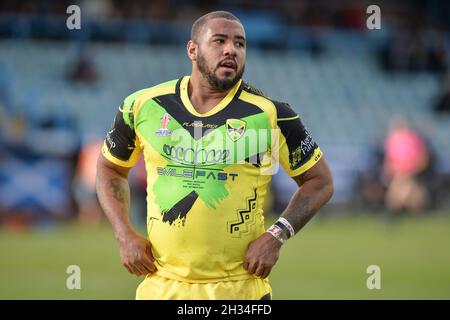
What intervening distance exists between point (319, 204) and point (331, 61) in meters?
23.0

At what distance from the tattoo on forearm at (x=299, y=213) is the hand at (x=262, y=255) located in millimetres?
223

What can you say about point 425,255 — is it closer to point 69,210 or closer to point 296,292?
point 296,292

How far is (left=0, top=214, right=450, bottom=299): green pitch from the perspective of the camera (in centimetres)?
1234

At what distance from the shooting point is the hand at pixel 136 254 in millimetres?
5875

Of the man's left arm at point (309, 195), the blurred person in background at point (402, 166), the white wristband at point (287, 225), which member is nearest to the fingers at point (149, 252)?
the man's left arm at point (309, 195)

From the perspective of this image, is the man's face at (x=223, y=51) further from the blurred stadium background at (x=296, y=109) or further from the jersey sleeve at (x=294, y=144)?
the blurred stadium background at (x=296, y=109)

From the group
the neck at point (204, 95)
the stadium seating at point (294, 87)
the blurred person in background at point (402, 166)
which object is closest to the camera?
the neck at point (204, 95)

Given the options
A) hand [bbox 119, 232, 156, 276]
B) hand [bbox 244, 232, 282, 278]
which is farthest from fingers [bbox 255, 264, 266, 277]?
hand [bbox 119, 232, 156, 276]

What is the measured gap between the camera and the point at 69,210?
2089 cm

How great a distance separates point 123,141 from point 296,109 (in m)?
20.9

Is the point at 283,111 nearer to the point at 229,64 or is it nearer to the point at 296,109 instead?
the point at 229,64

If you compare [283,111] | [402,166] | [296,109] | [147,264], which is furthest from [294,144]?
[296,109]

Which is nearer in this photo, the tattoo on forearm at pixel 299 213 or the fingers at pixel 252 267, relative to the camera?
the fingers at pixel 252 267
